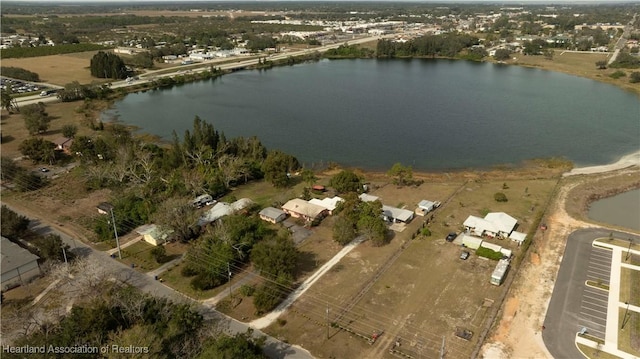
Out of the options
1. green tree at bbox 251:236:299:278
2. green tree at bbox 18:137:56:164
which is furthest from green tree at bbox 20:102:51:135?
green tree at bbox 251:236:299:278

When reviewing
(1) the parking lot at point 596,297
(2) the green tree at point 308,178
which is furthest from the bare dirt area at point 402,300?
(2) the green tree at point 308,178

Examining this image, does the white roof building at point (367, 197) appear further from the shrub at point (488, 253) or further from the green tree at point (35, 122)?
the green tree at point (35, 122)

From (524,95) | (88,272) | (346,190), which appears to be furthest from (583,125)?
(88,272)

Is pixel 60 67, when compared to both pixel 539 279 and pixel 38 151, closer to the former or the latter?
pixel 38 151

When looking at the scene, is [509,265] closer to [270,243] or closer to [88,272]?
[270,243]

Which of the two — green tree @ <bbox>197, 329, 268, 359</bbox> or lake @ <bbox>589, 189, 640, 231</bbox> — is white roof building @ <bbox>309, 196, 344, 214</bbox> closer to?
green tree @ <bbox>197, 329, 268, 359</bbox>
